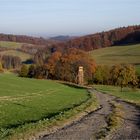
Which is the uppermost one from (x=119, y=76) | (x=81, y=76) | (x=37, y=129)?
(x=37, y=129)

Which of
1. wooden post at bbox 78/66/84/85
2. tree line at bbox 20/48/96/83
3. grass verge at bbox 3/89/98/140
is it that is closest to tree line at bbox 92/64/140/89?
tree line at bbox 20/48/96/83

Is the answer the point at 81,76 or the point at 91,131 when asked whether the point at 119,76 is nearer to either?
the point at 81,76

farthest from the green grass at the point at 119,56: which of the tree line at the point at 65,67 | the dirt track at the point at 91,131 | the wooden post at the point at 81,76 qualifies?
the dirt track at the point at 91,131

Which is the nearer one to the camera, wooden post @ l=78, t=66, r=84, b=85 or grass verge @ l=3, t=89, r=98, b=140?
grass verge @ l=3, t=89, r=98, b=140

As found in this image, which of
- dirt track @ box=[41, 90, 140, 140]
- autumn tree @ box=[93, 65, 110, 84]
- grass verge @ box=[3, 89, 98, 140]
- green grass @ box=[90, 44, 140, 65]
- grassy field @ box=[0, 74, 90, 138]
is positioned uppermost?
green grass @ box=[90, 44, 140, 65]

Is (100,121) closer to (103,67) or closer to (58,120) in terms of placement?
(58,120)

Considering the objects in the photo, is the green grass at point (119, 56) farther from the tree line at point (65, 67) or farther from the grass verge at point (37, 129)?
the grass verge at point (37, 129)

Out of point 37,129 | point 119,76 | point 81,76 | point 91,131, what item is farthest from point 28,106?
point 81,76

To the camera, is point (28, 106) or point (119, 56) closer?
point (28, 106)

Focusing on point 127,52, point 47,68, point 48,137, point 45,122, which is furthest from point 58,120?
point 127,52

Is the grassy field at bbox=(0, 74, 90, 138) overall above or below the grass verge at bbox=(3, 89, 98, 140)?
below

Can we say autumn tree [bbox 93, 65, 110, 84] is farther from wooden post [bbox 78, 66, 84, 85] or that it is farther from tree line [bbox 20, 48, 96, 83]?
wooden post [bbox 78, 66, 84, 85]

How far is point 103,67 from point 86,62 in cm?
582

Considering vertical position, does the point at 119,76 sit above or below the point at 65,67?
below
